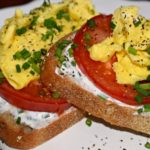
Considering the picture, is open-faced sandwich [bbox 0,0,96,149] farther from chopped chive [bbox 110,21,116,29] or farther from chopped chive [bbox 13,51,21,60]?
chopped chive [bbox 110,21,116,29]

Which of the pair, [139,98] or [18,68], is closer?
[139,98]

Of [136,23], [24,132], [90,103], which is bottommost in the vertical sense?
[24,132]

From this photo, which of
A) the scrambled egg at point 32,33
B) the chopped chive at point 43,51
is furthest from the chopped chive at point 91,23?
the chopped chive at point 43,51

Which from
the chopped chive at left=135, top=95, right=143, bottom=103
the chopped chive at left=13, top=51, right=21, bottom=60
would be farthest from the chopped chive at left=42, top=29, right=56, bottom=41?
the chopped chive at left=135, top=95, right=143, bottom=103

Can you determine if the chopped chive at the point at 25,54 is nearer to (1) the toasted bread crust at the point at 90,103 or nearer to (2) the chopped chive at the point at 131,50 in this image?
(1) the toasted bread crust at the point at 90,103

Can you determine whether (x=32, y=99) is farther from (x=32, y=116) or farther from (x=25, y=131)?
(x=25, y=131)

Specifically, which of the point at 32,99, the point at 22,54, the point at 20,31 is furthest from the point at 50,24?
the point at 32,99

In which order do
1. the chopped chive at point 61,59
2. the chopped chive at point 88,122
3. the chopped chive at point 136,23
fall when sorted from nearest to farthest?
1. the chopped chive at point 136,23
2. the chopped chive at point 61,59
3. the chopped chive at point 88,122
